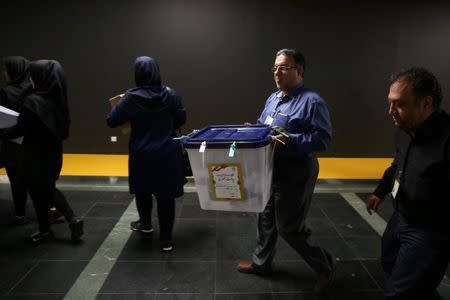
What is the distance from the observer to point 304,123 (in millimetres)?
1973

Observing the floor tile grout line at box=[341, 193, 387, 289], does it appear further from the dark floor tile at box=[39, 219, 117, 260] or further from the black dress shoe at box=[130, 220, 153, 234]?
the dark floor tile at box=[39, 219, 117, 260]

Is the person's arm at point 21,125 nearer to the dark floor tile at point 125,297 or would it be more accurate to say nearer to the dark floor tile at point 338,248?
the dark floor tile at point 125,297

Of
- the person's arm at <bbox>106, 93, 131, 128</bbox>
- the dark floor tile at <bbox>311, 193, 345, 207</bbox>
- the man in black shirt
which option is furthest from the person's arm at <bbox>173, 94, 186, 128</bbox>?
the dark floor tile at <bbox>311, 193, 345, 207</bbox>

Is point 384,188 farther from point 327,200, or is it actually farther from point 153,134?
point 327,200

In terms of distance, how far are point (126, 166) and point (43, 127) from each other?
8.31ft

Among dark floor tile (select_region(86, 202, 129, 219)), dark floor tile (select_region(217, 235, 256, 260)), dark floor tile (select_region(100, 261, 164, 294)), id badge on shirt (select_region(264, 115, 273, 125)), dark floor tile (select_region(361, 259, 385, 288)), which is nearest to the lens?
id badge on shirt (select_region(264, 115, 273, 125))

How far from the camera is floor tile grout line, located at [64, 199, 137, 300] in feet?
7.55

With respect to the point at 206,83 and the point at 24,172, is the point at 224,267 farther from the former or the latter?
the point at 206,83

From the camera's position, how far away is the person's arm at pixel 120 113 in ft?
8.25

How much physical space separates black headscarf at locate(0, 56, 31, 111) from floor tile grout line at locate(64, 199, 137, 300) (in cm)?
134

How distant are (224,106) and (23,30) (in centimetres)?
321

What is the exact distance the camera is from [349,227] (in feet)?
11.1

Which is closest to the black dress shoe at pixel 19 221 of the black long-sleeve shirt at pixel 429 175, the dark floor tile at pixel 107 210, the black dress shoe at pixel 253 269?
the dark floor tile at pixel 107 210

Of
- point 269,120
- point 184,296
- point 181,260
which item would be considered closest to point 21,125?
point 181,260
